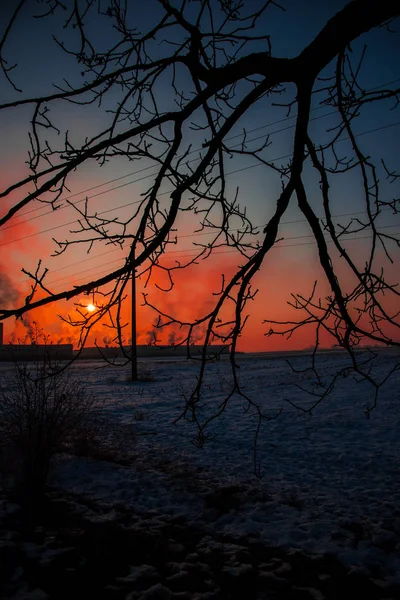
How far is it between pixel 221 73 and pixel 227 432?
9.29 metres

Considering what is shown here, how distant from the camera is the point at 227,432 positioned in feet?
36.2

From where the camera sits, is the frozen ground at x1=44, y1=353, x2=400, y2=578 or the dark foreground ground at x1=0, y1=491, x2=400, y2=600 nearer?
the dark foreground ground at x1=0, y1=491, x2=400, y2=600

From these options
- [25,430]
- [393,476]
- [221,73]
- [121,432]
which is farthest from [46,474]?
[221,73]

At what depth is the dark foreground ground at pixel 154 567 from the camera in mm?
4250

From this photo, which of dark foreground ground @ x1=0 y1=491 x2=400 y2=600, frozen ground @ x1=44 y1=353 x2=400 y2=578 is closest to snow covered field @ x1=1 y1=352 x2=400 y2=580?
frozen ground @ x1=44 y1=353 x2=400 y2=578

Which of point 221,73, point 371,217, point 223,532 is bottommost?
point 223,532

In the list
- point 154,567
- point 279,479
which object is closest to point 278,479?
point 279,479

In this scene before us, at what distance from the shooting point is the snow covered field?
555cm

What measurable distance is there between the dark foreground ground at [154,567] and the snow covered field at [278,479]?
329mm

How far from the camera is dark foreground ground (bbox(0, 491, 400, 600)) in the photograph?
4.25 metres

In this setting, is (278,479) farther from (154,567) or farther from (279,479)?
(154,567)

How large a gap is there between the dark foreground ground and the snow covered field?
0.33 metres

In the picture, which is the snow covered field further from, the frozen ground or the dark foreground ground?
the dark foreground ground

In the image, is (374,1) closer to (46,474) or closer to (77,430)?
(46,474)
